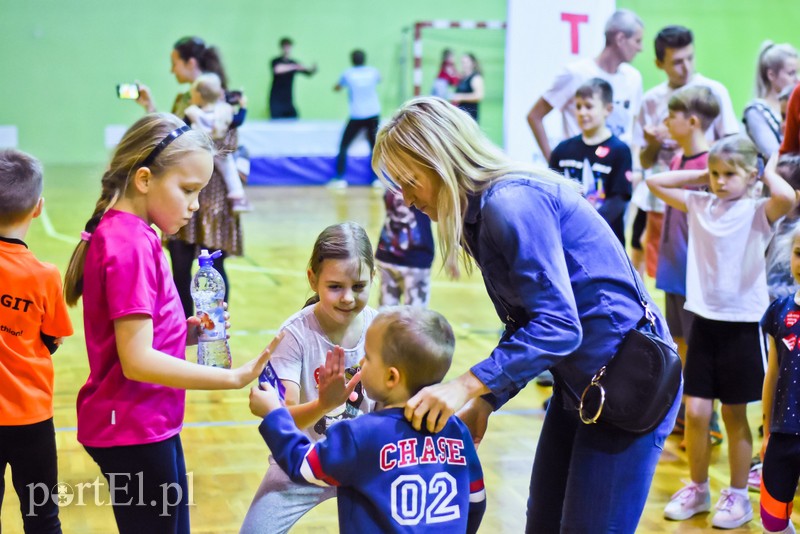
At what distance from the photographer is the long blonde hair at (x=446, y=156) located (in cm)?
212

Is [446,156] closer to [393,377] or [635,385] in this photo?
[393,377]

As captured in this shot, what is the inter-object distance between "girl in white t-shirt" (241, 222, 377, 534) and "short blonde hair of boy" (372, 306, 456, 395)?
1.75ft

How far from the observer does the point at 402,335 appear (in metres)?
2.10

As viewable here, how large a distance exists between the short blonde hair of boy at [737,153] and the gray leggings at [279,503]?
2.17m

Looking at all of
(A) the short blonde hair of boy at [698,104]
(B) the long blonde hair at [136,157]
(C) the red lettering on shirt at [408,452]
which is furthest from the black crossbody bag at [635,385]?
(A) the short blonde hair of boy at [698,104]

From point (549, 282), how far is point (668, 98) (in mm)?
3640

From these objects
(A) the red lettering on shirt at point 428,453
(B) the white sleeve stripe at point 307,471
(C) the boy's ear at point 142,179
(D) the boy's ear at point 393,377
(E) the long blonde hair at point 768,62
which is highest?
(E) the long blonde hair at point 768,62

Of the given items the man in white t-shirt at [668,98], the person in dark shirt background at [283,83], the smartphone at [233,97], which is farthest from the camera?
the person in dark shirt background at [283,83]

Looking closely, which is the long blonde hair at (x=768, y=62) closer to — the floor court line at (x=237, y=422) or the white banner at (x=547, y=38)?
the white banner at (x=547, y=38)

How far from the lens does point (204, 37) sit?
17172 millimetres

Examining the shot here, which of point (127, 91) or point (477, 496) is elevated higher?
point (127, 91)

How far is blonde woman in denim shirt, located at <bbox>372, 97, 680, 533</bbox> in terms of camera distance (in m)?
2.05

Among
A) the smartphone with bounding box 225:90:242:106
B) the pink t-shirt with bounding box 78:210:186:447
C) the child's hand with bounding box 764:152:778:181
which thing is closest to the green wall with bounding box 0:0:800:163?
the smartphone with bounding box 225:90:242:106

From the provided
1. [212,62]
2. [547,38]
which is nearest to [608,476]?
[212,62]
